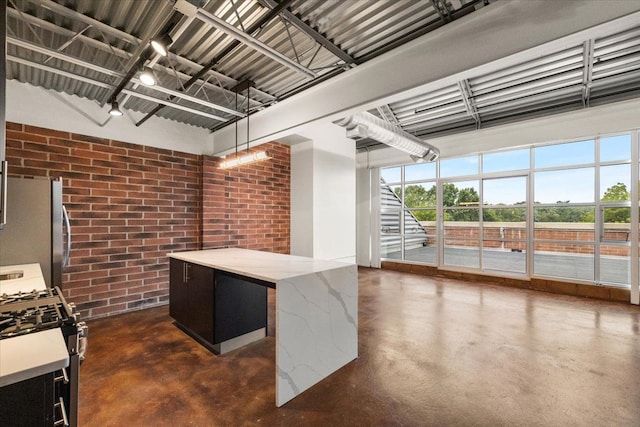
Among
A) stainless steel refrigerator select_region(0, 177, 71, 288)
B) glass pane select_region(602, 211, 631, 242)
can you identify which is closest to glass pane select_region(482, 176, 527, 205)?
glass pane select_region(602, 211, 631, 242)

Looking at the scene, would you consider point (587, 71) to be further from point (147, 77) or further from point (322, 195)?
point (147, 77)

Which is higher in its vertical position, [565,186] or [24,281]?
[565,186]

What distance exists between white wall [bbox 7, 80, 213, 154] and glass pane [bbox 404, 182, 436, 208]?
4.96 m

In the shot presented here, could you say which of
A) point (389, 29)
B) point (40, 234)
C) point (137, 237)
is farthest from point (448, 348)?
point (137, 237)

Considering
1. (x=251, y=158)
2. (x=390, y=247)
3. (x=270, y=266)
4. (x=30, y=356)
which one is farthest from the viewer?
(x=390, y=247)

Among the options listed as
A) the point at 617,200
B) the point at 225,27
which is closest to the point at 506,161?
the point at 617,200

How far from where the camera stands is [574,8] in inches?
64.9

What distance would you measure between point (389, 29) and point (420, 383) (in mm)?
2965

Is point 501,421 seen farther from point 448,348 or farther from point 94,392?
point 94,392

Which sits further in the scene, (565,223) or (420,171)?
(420,171)

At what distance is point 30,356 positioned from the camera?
858 mm

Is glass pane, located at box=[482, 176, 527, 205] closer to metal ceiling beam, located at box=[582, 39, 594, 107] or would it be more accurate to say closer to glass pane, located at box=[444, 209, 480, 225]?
glass pane, located at box=[444, 209, 480, 225]

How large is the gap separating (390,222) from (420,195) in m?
1.06

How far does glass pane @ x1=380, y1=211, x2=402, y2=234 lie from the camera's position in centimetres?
741
